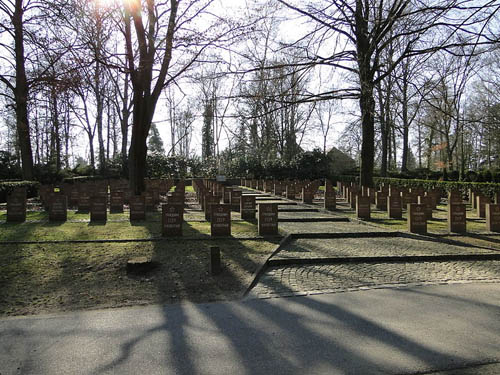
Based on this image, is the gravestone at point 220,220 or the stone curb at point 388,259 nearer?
the stone curb at point 388,259

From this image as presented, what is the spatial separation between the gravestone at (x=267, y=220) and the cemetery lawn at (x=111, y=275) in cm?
111

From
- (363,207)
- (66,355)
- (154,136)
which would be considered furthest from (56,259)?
(154,136)

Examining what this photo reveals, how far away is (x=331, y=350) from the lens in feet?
12.3

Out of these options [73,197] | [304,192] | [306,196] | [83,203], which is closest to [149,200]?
[83,203]

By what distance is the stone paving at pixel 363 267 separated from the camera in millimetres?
5938

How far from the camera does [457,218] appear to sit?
10.2 meters

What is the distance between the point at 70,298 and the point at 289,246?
459 cm

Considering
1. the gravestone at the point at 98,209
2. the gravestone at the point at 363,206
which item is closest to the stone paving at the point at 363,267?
the gravestone at the point at 363,206

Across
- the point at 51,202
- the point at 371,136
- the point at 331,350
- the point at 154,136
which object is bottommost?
the point at 331,350

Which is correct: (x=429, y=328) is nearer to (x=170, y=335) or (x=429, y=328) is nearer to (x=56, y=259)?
(x=170, y=335)

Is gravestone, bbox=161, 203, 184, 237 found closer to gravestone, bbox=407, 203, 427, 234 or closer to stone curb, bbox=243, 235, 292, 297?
stone curb, bbox=243, 235, 292, 297

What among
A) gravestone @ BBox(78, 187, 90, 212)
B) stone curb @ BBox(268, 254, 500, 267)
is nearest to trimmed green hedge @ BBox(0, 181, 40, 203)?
gravestone @ BBox(78, 187, 90, 212)

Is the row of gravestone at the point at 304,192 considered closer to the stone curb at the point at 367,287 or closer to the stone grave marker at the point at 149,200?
the stone grave marker at the point at 149,200

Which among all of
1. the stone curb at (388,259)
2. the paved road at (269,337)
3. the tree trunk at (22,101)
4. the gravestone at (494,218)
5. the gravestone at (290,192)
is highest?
the tree trunk at (22,101)
